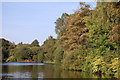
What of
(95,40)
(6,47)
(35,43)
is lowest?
(95,40)

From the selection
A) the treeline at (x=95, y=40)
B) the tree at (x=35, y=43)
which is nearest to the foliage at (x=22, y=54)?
the tree at (x=35, y=43)

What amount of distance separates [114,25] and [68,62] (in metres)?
9.34

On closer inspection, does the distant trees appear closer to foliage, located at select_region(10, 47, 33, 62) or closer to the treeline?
foliage, located at select_region(10, 47, 33, 62)

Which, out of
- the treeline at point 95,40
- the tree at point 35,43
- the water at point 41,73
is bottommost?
the water at point 41,73

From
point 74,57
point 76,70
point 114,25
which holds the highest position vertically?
point 114,25

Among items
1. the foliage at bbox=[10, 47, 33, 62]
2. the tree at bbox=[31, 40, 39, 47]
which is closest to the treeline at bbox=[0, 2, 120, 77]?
the foliage at bbox=[10, 47, 33, 62]

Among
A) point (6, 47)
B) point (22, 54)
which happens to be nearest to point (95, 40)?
point (22, 54)

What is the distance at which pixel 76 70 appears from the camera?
21.1m

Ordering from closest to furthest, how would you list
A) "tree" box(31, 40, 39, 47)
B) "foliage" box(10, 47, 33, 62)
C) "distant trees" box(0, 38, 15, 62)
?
1. "foliage" box(10, 47, 33, 62)
2. "distant trees" box(0, 38, 15, 62)
3. "tree" box(31, 40, 39, 47)

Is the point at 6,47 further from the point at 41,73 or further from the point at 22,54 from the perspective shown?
the point at 41,73

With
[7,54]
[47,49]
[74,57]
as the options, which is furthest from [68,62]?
[7,54]

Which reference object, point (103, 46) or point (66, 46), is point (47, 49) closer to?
point (66, 46)

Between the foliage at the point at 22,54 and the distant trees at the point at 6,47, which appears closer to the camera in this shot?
the foliage at the point at 22,54

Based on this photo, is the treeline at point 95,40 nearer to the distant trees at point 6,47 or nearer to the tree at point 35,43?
the distant trees at point 6,47
